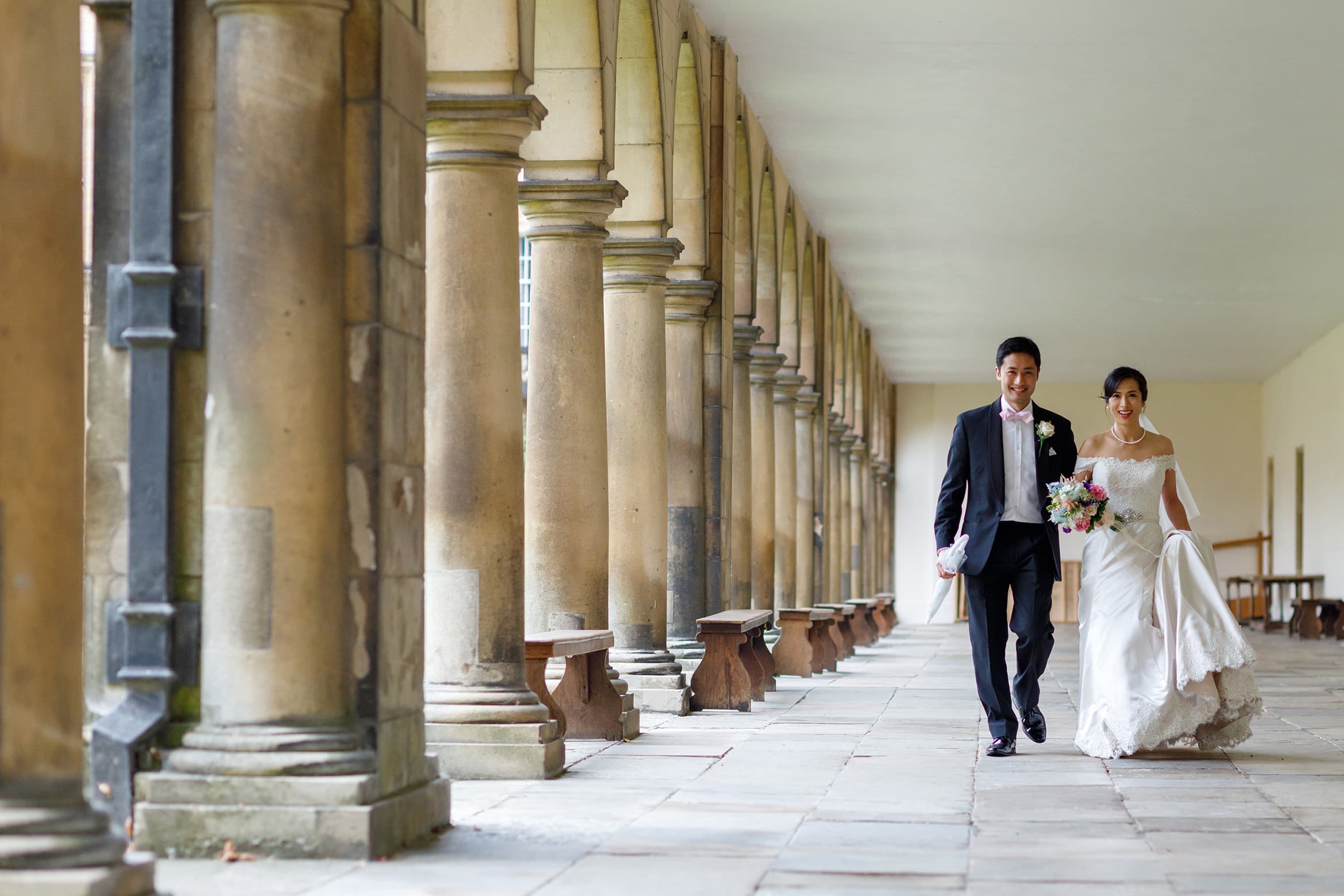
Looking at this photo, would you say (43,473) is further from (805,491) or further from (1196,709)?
(805,491)

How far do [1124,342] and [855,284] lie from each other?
7.43 meters

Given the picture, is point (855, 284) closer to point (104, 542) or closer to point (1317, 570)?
point (1317, 570)

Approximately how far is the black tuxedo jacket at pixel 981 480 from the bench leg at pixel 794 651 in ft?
22.2

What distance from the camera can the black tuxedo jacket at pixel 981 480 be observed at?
24.8 feet

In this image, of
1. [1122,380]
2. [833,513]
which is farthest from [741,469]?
[833,513]

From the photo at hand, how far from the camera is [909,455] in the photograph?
1505 inches

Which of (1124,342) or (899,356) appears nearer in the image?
(1124,342)

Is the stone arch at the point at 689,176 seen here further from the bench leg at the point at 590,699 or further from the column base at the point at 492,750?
the column base at the point at 492,750

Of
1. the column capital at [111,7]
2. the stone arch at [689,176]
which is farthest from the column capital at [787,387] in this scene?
the column capital at [111,7]

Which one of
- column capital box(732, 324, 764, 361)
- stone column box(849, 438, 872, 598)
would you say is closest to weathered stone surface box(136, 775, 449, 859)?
column capital box(732, 324, 764, 361)

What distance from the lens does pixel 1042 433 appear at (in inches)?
303

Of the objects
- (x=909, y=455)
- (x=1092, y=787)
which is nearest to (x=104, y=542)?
(x=1092, y=787)

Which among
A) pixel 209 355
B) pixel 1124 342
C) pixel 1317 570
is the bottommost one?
pixel 1317 570

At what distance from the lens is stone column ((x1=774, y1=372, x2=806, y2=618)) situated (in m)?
18.4
